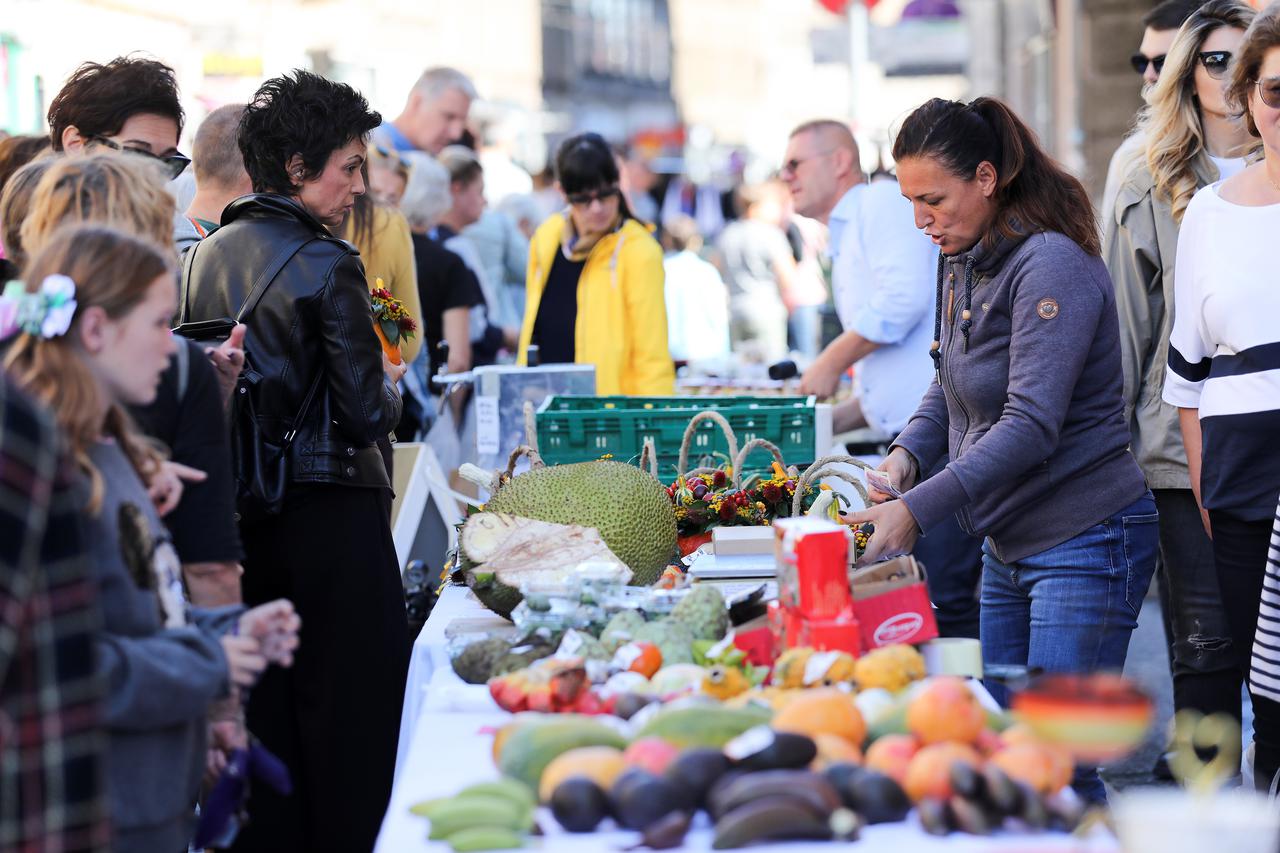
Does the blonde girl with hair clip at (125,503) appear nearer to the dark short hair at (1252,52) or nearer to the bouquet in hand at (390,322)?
the bouquet in hand at (390,322)

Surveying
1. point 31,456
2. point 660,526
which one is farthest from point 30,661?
point 660,526

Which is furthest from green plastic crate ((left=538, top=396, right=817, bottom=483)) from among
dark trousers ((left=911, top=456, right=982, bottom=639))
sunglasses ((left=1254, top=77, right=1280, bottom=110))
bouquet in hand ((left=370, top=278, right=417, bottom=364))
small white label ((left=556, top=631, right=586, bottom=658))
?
sunglasses ((left=1254, top=77, right=1280, bottom=110))

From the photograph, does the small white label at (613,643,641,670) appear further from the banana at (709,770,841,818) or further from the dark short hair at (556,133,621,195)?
the dark short hair at (556,133,621,195)

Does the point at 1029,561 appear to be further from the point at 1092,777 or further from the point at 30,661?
the point at 30,661

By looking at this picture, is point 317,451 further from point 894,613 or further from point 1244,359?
point 1244,359

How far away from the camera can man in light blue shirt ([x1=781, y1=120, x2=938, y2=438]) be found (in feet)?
17.7

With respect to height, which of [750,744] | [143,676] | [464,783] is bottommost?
[464,783]

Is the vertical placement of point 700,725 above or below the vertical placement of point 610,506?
below

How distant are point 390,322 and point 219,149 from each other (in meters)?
0.73

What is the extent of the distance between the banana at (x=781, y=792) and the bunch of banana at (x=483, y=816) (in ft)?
0.86

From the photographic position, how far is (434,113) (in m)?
7.62

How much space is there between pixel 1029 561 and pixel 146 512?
1.84 metres

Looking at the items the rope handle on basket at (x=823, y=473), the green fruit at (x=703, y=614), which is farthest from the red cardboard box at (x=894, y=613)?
the rope handle on basket at (x=823, y=473)

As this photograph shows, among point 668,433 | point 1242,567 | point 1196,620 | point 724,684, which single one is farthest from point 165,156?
point 1196,620
